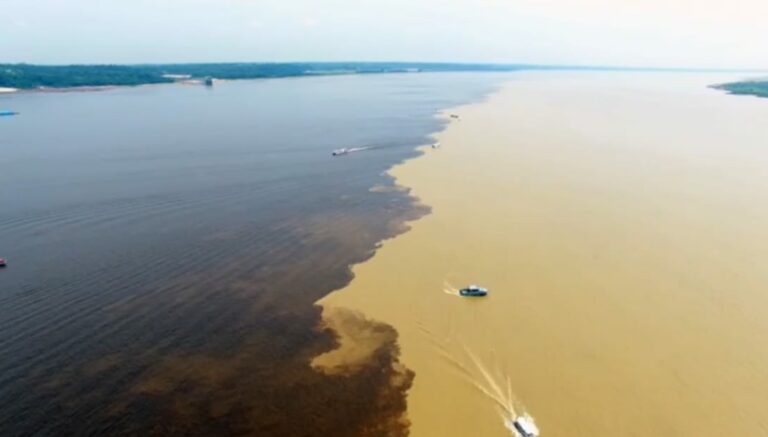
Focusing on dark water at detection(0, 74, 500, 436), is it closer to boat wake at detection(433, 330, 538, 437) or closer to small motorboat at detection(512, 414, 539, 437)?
boat wake at detection(433, 330, 538, 437)

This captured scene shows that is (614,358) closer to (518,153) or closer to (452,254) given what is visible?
(452,254)

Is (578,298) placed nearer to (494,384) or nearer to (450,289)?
(450,289)

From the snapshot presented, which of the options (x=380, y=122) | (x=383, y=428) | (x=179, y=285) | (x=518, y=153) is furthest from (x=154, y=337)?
(x=380, y=122)

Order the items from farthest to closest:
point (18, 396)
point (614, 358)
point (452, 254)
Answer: point (452, 254), point (614, 358), point (18, 396)

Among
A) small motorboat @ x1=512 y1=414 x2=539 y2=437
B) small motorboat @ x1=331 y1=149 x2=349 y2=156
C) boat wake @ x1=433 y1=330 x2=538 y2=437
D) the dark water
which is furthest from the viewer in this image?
small motorboat @ x1=331 y1=149 x2=349 y2=156

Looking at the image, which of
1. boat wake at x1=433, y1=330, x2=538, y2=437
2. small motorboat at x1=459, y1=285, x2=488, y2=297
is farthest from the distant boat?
boat wake at x1=433, y1=330, x2=538, y2=437

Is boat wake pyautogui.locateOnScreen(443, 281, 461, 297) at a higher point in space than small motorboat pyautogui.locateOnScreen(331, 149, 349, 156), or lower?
lower

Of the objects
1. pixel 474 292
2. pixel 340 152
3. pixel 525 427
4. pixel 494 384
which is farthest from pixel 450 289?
pixel 340 152
